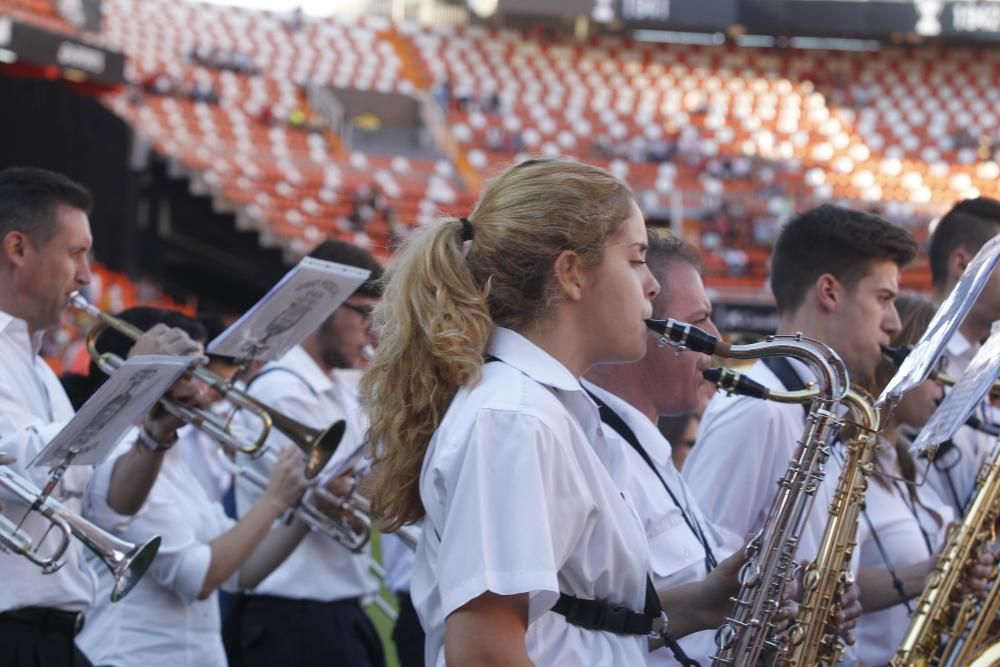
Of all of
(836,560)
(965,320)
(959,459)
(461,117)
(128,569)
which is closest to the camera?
(836,560)

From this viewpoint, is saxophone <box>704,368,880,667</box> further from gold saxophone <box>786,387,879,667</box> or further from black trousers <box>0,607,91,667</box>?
black trousers <box>0,607,91,667</box>

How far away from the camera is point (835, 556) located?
3.07 metres

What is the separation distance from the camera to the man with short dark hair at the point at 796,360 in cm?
336

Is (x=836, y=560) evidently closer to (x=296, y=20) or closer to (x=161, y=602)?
(x=161, y=602)

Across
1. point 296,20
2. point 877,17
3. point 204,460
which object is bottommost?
point 204,460

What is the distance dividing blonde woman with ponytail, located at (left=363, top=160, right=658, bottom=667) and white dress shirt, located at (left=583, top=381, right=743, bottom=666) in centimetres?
44

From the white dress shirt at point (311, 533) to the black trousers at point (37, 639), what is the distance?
3.87 ft

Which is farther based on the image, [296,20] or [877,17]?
[877,17]

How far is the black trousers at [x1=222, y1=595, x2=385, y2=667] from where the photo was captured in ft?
14.7

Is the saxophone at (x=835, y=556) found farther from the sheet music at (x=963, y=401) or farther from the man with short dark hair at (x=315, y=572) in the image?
the man with short dark hair at (x=315, y=572)

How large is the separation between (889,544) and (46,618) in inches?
93.3

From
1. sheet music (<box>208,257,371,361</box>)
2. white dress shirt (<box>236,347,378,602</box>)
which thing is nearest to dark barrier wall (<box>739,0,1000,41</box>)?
white dress shirt (<box>236,347,378,602</box>)

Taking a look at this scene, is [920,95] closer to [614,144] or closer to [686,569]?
[614,144]

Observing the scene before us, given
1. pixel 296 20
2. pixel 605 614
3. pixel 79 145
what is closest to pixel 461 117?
pixel 296 20
